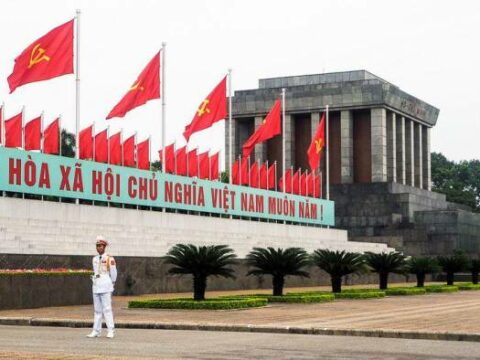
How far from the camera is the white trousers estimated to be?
18.1 metres

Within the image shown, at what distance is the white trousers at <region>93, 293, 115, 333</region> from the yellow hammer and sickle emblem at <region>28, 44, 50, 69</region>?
2024 centimetres

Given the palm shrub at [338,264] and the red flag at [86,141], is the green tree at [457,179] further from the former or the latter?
the palm shrub at [338,264]

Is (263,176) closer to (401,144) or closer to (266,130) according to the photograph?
(266,130)

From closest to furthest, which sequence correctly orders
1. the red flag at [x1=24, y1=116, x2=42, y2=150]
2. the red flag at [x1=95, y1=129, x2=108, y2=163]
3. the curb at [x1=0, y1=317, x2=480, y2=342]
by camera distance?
1. the curb at [x1=0, y1=317, x2=480, y2=342]
2. the red flag at [x1=24, y1=116, x2=42, y2=150]
3. the red flag at [x1=95, y1=129, x2=108, y2=163]

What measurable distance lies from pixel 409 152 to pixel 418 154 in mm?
3473

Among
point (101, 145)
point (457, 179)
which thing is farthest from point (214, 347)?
point (457, 179)

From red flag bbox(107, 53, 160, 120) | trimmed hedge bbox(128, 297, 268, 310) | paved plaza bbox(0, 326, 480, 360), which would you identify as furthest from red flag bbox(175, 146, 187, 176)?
paved plaza bbox(0, 326, 480, 360)

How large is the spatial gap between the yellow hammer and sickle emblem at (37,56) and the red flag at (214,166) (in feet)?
57.8

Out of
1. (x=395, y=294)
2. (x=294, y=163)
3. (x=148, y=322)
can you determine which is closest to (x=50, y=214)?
(x=395, y=294)

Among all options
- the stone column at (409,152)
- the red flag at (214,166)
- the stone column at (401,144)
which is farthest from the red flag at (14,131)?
the stone column at (409,152)

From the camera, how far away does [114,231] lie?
38219 millimetres

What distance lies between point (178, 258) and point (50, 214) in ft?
34.6

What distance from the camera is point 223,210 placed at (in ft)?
172

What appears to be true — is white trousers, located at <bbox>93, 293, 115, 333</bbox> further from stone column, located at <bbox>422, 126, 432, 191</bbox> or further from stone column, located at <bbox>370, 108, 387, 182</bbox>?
stone column, located at <bbox>422, 126, 432, 191</bbox>
